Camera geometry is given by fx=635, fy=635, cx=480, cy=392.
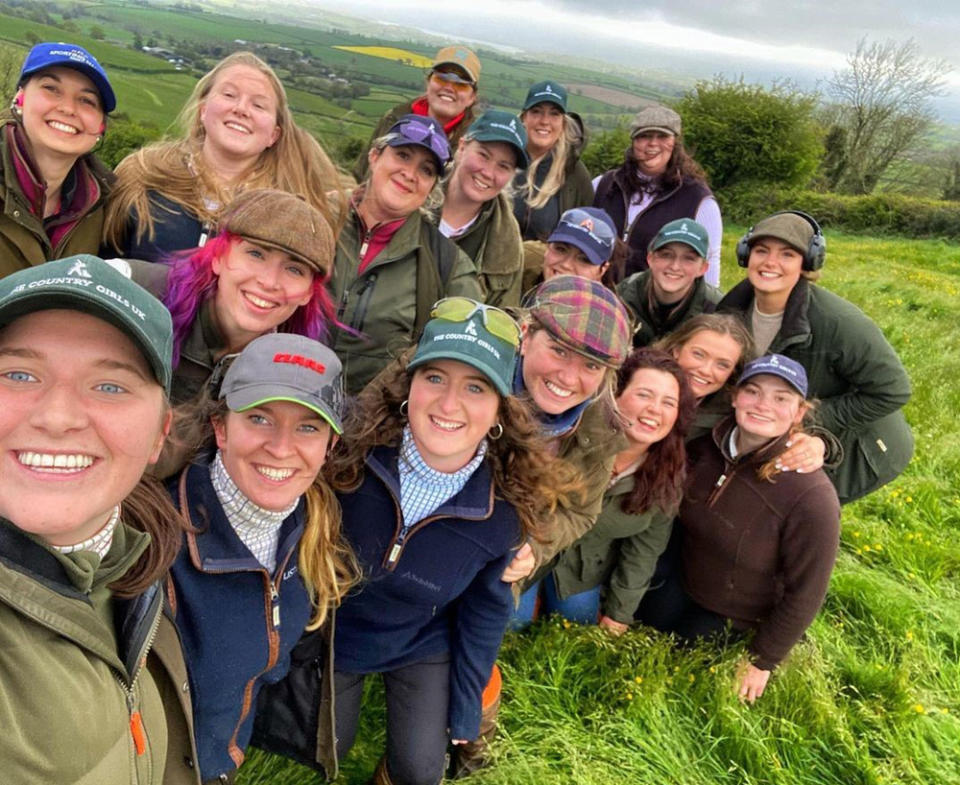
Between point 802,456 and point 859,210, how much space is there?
→ 29396 millimetres

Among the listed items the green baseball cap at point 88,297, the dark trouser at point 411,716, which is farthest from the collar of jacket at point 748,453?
the green baseball cap at point 88,297

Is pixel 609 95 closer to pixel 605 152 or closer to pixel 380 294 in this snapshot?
pixel 605 152

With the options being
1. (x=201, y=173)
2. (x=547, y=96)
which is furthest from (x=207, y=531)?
(x=547, y=96)

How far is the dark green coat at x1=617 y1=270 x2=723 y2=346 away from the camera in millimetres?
4746

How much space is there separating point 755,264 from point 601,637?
2664mm

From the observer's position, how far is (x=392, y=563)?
2.94 m

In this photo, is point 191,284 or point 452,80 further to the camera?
point 452,80

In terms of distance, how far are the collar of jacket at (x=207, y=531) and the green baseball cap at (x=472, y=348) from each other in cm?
96

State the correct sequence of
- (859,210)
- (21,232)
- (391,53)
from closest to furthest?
(21,232) → (859,210) → (391,53)

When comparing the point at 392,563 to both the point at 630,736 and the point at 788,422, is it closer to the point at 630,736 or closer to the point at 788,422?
the point at 630,736

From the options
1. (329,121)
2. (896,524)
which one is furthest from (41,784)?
(329,121)

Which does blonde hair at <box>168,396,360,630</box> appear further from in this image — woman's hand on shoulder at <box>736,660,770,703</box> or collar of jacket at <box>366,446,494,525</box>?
woman's hand on shoulder at <box>736,660,770,703</box>

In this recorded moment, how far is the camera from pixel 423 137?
3.64m

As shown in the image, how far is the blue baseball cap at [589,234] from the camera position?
172 inches
